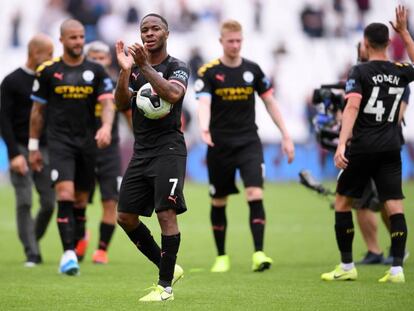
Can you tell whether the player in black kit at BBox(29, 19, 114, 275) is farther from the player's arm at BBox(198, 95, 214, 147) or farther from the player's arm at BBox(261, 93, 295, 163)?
the player's arm at BBox(261, 93, 295, 163)

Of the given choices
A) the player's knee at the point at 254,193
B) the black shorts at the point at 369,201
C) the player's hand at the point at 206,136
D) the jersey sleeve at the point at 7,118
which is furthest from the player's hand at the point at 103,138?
the black shorts at the point at 369,201

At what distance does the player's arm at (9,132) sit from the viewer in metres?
11.4

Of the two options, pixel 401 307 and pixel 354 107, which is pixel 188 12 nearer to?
pixel 354 107

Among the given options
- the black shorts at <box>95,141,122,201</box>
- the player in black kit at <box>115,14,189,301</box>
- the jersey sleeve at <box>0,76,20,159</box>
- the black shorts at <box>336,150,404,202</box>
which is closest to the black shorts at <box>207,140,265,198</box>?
the black shorts at <box>95,141,122,201</box>

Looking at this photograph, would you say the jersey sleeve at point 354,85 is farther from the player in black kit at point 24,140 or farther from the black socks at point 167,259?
the player in black kit at point 24,140

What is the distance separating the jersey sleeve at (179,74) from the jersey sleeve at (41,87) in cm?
284

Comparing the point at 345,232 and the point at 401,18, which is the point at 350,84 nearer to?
the point at 401,18

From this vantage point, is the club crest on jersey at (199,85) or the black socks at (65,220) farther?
the club crest on jersey at (199,85)

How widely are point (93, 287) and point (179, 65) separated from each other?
2.33 metres

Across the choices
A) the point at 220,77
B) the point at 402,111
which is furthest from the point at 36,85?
the point at 402,111

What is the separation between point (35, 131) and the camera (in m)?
10.8

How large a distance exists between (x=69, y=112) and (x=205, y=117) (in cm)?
156

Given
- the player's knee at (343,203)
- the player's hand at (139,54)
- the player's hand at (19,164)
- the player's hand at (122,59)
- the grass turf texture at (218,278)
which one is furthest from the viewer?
the player's hand at (19,164)

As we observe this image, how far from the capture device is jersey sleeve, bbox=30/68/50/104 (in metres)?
10.7
